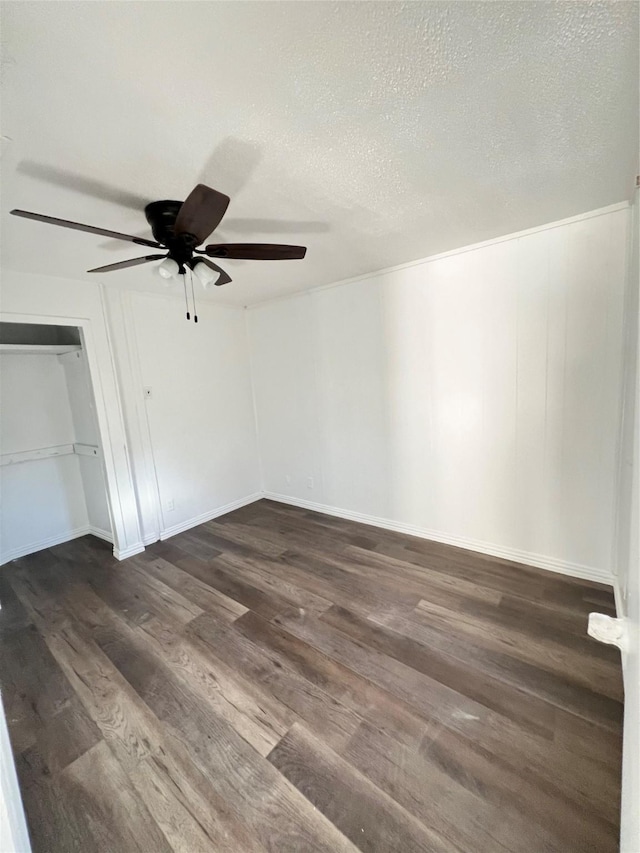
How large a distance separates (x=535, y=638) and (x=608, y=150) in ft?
8.19

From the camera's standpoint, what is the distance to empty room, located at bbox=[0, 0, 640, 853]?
1037 millimetres

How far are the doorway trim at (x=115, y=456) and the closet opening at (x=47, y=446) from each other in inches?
3.2

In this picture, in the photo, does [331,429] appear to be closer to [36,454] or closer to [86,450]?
[86,450]

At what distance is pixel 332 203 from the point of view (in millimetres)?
1788

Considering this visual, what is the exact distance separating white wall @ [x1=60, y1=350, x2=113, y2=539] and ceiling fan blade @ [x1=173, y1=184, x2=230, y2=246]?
240cm

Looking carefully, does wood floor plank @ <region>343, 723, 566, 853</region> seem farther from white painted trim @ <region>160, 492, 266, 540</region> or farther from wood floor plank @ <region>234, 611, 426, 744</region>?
white painted trim @ <region>160, 492, 266, 540</region>

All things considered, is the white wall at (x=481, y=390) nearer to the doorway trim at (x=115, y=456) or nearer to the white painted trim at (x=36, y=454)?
the doorway trim at (x=115, y=456)

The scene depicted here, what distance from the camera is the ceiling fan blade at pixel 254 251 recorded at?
5.48 ft

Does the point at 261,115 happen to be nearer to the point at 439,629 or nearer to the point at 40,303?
the point at 40,303

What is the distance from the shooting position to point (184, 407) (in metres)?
3.65

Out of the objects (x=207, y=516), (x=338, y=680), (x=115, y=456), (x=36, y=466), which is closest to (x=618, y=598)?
(x=338, y=680)

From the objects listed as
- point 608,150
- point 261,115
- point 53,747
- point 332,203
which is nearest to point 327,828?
point 53,747

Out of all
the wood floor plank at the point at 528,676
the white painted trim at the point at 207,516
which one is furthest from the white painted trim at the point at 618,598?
the white painted trim at the point at 207,516

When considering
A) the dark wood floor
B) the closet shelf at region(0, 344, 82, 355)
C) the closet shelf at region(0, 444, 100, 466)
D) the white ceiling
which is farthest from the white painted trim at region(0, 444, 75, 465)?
the white ceiling
